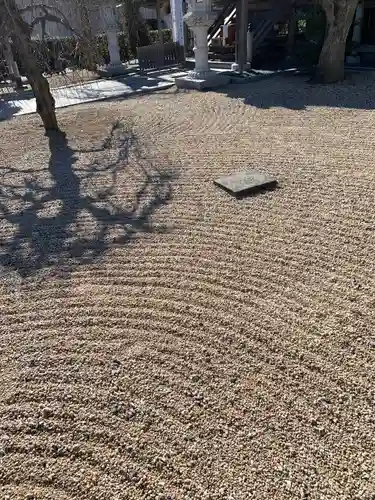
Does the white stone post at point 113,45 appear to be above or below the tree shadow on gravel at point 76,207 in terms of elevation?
above

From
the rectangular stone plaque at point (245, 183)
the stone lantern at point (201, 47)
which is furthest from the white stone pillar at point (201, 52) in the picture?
the rectangular stone plaque at point (245, 183)

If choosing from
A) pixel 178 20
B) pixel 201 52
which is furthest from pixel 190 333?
pixel 178 20

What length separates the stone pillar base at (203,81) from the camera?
11.4 meters

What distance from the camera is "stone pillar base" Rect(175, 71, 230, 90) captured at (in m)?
11.4

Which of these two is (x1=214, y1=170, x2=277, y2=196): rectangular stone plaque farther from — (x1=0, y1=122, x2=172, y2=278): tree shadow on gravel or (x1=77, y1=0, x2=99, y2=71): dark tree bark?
(x1=77, y1=0, x2=99, y2=71): dark tree bark

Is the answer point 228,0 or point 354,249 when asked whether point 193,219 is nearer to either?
point 354,249

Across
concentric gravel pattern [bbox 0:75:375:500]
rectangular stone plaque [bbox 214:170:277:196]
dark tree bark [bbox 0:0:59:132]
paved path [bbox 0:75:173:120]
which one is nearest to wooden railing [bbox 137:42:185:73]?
paved path [bbox 0:75:173:120]

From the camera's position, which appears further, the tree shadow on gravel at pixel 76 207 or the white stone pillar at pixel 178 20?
the white stone pillar at pixel 178 20

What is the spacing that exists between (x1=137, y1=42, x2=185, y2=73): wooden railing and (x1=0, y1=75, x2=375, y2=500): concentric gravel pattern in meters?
11.5

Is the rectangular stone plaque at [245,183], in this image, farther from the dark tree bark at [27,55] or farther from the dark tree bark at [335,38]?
the dark tree bark at [335,38]

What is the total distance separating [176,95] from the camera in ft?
36.1

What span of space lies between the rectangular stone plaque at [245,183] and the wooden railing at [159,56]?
1220 cm

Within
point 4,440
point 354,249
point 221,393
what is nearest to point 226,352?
point 221,393

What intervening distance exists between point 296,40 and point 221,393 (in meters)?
15.5
